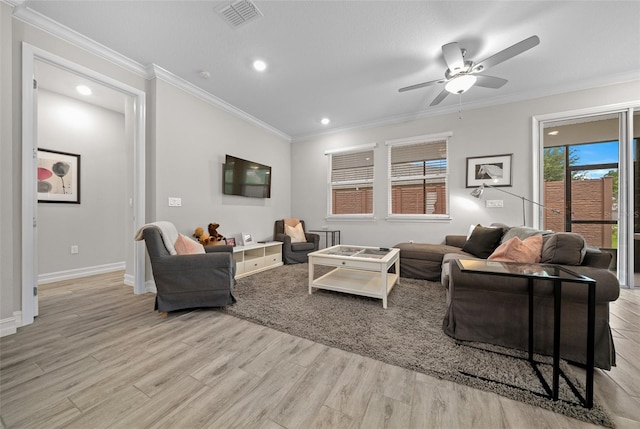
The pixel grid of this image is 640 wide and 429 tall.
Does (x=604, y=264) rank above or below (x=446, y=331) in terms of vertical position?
above

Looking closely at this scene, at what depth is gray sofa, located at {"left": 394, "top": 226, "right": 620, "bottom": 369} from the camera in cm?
141

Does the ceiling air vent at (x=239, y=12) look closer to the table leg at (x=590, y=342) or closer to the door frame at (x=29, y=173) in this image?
the door frame at (x=29, y=173)

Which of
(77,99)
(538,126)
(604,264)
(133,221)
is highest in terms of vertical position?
(77,99)

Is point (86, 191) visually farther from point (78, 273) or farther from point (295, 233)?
point (295, 233)

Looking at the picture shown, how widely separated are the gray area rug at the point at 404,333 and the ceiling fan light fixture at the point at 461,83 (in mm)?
2381

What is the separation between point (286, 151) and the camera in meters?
5.39

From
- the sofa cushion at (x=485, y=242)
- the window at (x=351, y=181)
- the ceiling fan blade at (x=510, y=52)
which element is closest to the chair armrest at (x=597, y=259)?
the sofa cushion at (x=485, y=242)

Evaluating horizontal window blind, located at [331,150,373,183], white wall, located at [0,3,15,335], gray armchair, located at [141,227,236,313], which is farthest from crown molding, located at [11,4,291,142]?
horizontal window blind, located at [331,150,373,183]

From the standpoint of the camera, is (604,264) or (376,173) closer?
(604,264)

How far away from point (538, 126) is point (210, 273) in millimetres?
4932

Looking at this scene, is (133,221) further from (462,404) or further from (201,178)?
(462,404)

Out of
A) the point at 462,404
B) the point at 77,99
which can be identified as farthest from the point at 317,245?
the point at 77,99

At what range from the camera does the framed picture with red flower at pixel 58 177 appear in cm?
327

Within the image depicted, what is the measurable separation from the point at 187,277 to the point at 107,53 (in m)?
2.64
